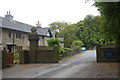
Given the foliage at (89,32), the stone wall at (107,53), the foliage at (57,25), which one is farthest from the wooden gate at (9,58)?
the foliage at (57,25)

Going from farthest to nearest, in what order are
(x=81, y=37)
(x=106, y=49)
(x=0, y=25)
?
(x=81, y=37) → (x=0, y=25) → (x=106, y=49)

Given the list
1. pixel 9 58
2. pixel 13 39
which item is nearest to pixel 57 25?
pixel 13 39

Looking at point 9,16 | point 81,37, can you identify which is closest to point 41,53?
point 9,16

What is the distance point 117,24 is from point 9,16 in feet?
94.5

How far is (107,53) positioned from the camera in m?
20.1

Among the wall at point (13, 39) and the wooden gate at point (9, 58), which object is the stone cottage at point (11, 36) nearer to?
the wall at point (13, 39)

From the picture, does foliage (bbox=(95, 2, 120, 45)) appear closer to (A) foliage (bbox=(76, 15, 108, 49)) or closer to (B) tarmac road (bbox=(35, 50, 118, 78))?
(B) tarmac road (bbox=(35, 50, 118, 78))

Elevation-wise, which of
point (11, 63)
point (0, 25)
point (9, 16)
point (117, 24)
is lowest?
point (11, 63)

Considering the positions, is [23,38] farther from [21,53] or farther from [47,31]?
[21,53]

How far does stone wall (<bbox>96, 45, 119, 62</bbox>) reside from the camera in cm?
1984

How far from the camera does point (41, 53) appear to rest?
69.5 feet

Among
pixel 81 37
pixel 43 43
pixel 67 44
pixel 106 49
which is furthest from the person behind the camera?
pixel 81 37

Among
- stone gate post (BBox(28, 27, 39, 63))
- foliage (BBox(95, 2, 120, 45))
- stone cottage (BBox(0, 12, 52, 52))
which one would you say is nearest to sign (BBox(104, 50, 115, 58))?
foliage (BBox(95, 2, 120, 45))

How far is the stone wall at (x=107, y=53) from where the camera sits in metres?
19.8
